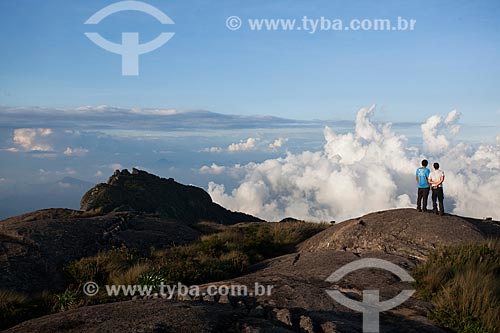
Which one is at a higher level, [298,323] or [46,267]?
[298,323]

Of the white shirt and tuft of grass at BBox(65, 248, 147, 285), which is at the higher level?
the white shirt

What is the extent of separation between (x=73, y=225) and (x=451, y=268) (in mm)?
12223

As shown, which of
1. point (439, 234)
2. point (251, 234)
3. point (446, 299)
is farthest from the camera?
point (251, 234)

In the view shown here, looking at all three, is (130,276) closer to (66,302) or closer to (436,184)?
(66,302)

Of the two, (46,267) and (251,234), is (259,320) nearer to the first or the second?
(46,267)

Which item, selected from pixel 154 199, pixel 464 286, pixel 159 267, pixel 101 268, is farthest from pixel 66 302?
pixel 154 199

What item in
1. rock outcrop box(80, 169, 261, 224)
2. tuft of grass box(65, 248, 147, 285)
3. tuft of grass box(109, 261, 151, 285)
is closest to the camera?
tuft of grass box(109, 261, 151, 285)

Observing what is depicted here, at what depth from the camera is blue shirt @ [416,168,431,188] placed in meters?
17.0

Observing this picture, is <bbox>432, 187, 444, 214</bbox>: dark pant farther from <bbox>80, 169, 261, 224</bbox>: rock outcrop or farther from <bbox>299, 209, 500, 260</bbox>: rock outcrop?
<bbox>80, 169, 261, 224</bbox>: rock outcrop

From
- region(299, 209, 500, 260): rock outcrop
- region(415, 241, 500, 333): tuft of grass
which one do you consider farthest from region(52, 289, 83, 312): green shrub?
region(299, 209, 500, 260): rock outcrop

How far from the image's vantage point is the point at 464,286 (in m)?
8.70

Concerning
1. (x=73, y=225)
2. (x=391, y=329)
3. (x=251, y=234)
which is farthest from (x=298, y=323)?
(x=251, y=234)

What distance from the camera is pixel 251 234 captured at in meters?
20.2

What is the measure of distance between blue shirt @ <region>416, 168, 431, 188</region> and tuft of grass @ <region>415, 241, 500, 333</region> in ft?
15.7
